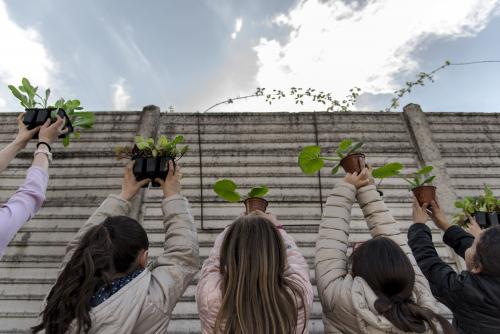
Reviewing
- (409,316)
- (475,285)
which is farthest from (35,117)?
(475,285)

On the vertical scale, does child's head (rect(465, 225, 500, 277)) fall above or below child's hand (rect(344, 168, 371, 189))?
below

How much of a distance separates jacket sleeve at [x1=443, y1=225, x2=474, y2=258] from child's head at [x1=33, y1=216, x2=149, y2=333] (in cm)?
180

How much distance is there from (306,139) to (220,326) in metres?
3.47

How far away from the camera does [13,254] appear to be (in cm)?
375

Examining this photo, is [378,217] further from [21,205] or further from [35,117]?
[35,117]

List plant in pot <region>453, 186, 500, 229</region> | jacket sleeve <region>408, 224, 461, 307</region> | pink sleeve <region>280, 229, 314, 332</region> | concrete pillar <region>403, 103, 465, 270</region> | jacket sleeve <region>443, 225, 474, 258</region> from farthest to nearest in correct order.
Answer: concrete pillar <region>403, 103, 465, 270</region>, plant in pot <region>453, 186, 500, 229</region>, jacket sleeve <region>443, 225, 474, 258</region>, jacket sleeve <region>408, 224, 461, 307</region>, pink sleeve <region>280, 229, 314, 332</region>

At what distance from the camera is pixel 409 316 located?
136 cm

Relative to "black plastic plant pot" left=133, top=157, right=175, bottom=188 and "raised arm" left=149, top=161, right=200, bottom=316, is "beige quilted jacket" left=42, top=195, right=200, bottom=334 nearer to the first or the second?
"raised arm" left=149, top=161, right=200, bottom=316

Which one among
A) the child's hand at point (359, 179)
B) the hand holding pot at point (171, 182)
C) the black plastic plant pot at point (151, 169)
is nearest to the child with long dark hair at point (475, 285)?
the child's hand at point (359, 179)

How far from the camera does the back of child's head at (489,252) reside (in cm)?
168

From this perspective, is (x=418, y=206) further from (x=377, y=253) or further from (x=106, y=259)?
(x=106, y=259)

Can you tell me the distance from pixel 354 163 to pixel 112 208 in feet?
4.38

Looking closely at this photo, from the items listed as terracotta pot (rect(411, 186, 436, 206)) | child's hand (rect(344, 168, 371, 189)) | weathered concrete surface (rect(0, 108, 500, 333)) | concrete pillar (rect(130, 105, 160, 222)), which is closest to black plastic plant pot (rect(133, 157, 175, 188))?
child's hand (rect(344, 168, 371, 189))

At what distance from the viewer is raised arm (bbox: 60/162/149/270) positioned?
67.6 inches
